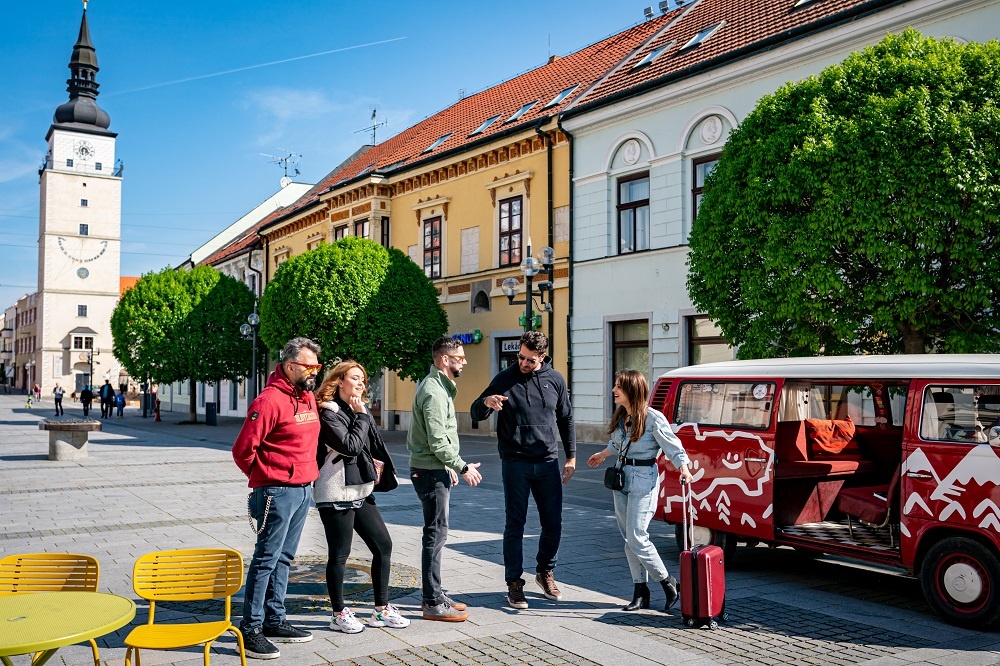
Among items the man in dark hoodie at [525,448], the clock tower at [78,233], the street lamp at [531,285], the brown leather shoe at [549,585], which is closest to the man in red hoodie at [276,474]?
the man in dark hoodie at [525,448]

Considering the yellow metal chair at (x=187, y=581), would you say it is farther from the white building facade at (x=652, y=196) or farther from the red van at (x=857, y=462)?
the white building facade at (x=652, y=196)

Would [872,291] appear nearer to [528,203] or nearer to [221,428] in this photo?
[528,203]

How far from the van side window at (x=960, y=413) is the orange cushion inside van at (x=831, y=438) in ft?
5.85

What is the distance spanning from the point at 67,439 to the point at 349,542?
16.1 meters

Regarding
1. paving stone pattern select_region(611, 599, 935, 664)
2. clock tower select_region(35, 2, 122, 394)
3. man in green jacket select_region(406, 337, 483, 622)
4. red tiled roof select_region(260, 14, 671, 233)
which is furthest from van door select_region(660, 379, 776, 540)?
clock tower select_region(35, 2, 122, 394)

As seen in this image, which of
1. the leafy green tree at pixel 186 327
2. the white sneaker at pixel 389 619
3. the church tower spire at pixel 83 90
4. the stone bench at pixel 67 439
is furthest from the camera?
the church tower spire at pixel 83 90

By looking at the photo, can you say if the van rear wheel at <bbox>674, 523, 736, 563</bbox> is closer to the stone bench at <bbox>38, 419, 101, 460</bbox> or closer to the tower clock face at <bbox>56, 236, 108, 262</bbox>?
the stone bench at <bbox>38, 419, 101, 460</bbox>

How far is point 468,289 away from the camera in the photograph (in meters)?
27.1

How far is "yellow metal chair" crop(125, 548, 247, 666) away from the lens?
451cm

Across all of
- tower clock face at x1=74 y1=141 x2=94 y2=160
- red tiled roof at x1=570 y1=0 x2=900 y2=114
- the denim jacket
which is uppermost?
tower clock face at x1=74 y1=141 x2=94 y2=160

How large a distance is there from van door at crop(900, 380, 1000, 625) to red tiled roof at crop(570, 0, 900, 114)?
38.7 feet

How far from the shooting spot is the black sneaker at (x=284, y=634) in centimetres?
576

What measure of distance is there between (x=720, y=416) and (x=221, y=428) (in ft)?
95.1

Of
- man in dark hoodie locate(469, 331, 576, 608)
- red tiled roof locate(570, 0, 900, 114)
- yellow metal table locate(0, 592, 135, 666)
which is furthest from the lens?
red tiled roof locate(570, 0, 900, 114)
